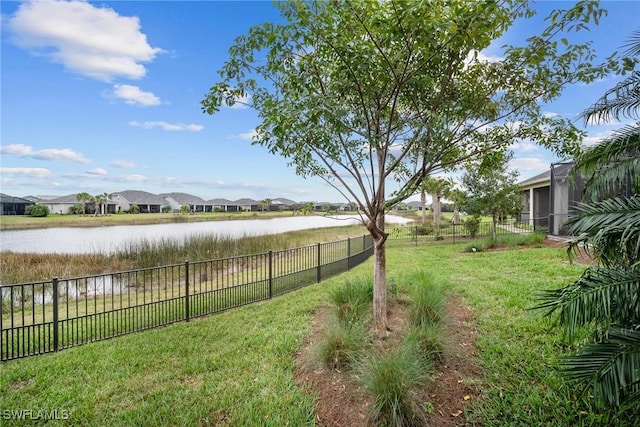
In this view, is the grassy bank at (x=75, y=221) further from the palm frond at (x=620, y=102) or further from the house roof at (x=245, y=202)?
the house roof at (x=245, y=202)

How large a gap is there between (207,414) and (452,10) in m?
4.15

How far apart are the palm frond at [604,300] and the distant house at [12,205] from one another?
46.8 m

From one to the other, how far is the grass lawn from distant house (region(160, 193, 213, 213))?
2468 inches

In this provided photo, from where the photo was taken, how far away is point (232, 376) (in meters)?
3.23

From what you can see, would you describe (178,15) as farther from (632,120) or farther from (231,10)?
(632,120)

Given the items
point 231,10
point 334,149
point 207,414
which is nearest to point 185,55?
point 231,10

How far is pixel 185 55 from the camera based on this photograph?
775 centimetres

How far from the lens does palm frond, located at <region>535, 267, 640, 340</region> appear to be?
186 cm

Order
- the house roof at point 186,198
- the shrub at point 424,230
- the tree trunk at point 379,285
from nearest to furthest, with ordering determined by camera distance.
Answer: the tree trunk at point 379,285
the shrub at point 424,230
the house roof at point 186,198

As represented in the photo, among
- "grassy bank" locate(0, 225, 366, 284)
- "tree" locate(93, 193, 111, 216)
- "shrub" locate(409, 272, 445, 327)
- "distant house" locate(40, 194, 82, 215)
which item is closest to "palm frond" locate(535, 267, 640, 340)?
"shrub" locate(409, 272, 445, 327)

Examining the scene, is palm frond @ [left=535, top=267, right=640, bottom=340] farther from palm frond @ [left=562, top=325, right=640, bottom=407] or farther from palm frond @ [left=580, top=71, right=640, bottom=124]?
palm frond @ [left=580, top=71, right=640, bottom=124]

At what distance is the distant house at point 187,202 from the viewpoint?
63.2 metres

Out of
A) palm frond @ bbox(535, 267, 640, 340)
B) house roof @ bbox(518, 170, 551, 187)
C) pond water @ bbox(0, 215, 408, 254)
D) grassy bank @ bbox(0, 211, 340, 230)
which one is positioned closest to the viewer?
palm frond @ bbox(535, 267, 640, 340)

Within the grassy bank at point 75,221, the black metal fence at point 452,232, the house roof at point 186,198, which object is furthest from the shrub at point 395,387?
the house roof at point 186,198
